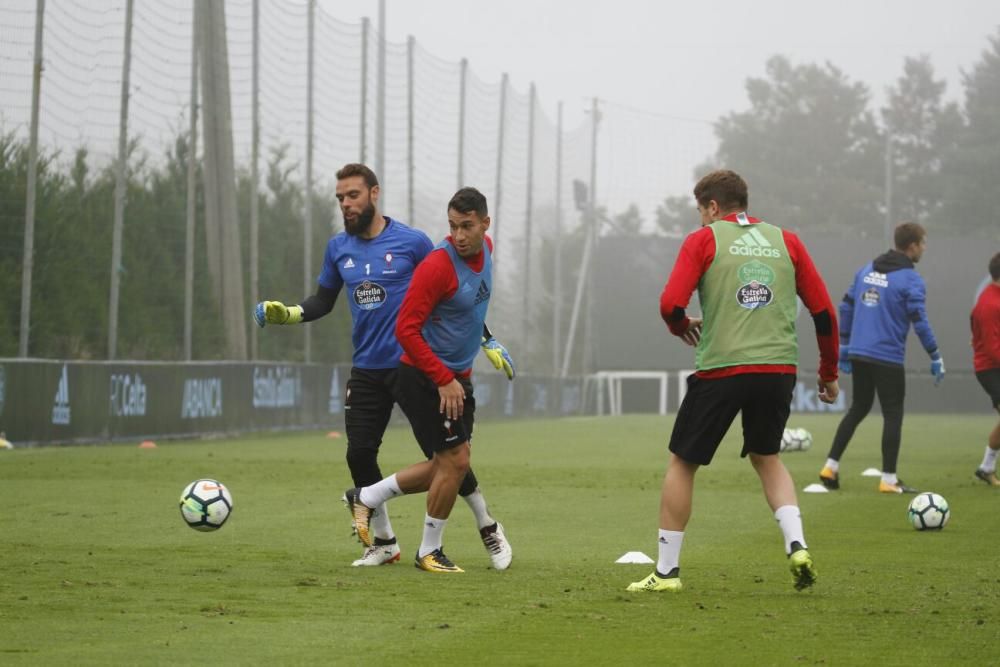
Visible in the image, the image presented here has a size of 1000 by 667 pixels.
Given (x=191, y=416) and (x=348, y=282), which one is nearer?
(x=348, y=282)

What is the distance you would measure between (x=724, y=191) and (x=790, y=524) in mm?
1561

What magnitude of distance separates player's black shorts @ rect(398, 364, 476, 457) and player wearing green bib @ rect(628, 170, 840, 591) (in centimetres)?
116

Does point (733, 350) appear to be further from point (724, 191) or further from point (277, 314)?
point (277, 314)

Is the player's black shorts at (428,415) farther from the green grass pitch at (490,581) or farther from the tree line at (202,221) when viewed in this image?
the tree line at (202,221)

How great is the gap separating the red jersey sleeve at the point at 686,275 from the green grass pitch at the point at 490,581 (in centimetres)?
124

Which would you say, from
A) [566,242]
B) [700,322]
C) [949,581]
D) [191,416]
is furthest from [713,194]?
[566,242]

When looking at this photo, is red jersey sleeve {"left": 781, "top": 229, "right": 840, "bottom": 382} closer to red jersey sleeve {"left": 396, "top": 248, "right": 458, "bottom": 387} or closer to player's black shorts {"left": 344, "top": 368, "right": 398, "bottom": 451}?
red jersey sleeve {"left": 396, "top": 248, "right": 458, "bottom": 387}

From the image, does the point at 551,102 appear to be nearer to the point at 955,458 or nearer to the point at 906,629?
the point at 955,458

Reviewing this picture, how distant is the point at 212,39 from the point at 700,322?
59.8 ft

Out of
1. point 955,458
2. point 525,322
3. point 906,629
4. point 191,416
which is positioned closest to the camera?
point 906,629

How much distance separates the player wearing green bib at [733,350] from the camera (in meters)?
7.57

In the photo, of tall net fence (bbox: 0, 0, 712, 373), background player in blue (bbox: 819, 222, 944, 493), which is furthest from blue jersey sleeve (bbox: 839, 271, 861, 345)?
tall net fence (bbox: 0, 0, 712, 373)

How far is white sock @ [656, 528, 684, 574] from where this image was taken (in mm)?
7516

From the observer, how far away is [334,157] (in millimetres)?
29219
